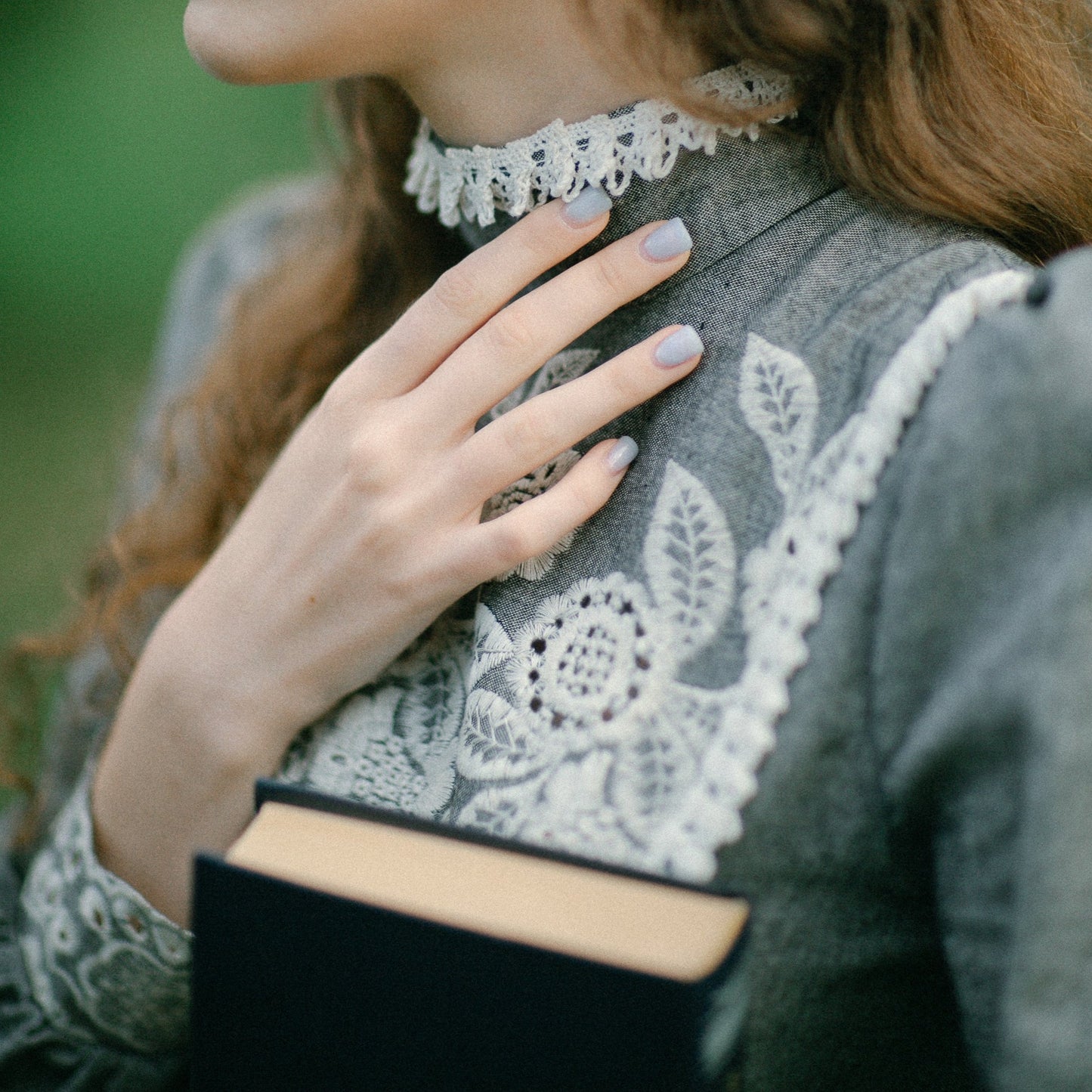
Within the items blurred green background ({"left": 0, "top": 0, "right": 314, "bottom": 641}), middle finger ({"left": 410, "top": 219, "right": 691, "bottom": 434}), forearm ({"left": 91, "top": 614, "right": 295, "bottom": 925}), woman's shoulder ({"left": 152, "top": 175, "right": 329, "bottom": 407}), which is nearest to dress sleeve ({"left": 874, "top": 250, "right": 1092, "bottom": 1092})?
middle finger ({"left": 410, "top": 219, "right": 691, "bottom": 434})

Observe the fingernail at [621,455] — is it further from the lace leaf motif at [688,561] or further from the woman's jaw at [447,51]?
the woman's jaw at [447,51]

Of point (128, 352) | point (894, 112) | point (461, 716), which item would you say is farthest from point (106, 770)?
point (128, 352)

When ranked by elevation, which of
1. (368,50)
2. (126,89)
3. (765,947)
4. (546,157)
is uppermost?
(126,89)

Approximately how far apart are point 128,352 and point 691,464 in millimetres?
3134

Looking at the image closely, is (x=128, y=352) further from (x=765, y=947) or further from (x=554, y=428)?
(x=765, y=947)

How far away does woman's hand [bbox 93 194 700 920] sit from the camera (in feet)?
2.29

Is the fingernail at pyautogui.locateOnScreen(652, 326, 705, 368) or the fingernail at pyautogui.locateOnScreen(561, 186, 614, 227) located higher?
the fingernail at pyautogui.locateOnScreen(561, 186, 614, 227)

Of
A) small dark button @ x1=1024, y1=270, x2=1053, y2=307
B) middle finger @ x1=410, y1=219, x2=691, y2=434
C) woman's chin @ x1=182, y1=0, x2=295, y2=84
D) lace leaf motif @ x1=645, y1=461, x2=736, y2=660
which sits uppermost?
woman's chin @ x1=182, y1=0, x2=295, y2=84

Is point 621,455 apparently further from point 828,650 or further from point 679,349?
point 828,650

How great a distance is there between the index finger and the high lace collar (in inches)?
0.7

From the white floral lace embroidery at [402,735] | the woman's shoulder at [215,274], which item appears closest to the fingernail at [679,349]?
the white floral lace embroidery at [402,735]

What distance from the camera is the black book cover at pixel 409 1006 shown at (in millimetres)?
447

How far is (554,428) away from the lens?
2.29 feet

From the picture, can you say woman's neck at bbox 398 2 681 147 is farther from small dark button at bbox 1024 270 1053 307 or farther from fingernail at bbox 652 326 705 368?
small dark button at bbox 1024 270 1053 307
